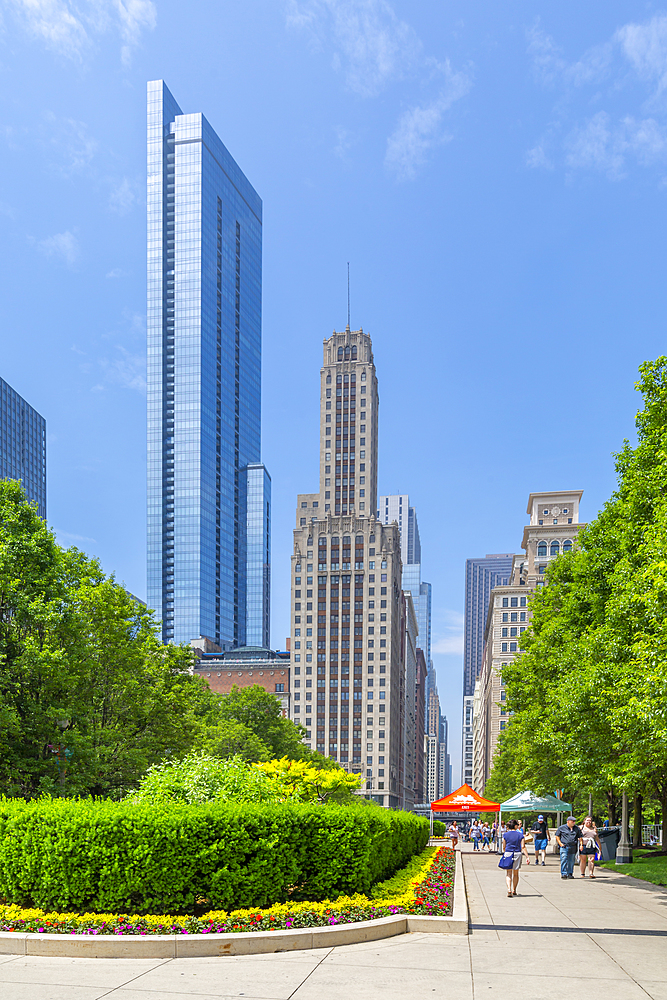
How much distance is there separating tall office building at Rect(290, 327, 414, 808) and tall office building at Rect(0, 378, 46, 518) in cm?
5475

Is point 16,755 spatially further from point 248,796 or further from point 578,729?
point 578,729

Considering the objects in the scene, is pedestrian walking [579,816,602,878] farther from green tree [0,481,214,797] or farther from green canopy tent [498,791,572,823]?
green tree [0,481,214,797]

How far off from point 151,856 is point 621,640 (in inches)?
649

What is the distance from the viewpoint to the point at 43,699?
30578 millimetres

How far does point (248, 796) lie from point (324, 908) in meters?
3.83

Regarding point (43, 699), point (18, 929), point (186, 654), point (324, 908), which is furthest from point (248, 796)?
point (186, 654)

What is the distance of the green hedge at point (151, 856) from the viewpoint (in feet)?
41.2

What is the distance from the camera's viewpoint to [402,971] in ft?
34.6

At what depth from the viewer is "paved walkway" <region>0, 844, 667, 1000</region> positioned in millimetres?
9500

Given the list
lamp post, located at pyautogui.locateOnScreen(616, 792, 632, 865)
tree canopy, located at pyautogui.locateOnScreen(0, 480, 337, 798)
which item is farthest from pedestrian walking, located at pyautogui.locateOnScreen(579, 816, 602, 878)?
tree canopy, located at pyautogui.locateOnScreen(0, 480, 337, 798)

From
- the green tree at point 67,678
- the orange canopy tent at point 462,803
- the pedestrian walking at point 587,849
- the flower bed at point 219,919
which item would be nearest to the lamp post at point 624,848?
the pedestrian walking at point 587,849

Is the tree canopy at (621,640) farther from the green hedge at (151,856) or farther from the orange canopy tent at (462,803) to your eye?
the green hedge at (151,856)

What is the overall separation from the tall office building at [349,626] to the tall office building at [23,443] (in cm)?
5475

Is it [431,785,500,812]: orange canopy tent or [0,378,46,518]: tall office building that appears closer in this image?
[431,785,500,812]: orange canopy tent
